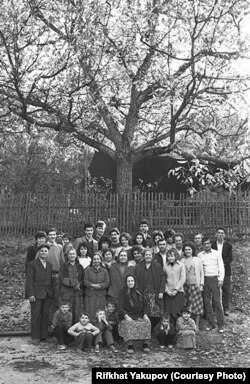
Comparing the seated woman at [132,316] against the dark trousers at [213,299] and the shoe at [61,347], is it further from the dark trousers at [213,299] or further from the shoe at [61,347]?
the dark trousers at [213,299]

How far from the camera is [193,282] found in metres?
8.07

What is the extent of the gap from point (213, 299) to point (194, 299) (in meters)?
0.47

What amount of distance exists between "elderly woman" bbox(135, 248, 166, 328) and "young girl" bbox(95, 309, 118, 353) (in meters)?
0.74

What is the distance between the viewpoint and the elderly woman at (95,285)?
24.9 feet

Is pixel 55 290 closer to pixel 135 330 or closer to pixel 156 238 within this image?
pixel 135 330

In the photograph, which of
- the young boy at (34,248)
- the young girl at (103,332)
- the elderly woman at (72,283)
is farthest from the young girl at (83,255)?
the young girl at (103,332)

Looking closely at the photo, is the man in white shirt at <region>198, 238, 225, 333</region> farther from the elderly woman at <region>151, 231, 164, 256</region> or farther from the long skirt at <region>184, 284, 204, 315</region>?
the elderly woman at <region>151, 231, 164, 256</region>

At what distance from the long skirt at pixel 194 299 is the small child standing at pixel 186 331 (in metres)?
0.60

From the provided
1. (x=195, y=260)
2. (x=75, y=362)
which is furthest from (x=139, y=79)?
(x=75, y=362)

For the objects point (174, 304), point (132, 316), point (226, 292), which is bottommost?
point (132, 316)

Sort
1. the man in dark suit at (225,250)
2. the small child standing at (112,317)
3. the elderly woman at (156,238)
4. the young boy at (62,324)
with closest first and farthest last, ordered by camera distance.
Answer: the young boy at (62,324) < the small child standing at (112,317) < the elderly woman at (156,238) < the man in dark suit at (225,250)

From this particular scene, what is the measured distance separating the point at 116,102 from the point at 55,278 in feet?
30.1
